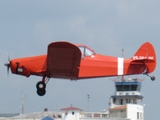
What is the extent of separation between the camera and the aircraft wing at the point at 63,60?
72.2 feet

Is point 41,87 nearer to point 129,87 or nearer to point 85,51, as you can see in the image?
point 85,51

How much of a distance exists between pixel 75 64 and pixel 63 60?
628mm

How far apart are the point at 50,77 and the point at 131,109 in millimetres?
49832

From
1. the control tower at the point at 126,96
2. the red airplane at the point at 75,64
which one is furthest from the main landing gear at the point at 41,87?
the control tower at the point at 126,96

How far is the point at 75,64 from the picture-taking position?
915 inches

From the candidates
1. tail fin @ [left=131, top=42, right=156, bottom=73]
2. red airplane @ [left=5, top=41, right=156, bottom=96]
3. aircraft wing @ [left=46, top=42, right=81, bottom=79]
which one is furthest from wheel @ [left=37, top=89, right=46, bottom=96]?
tail fin @ [left=131, top=42, right=156, bottom=73]

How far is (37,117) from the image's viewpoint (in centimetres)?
6469

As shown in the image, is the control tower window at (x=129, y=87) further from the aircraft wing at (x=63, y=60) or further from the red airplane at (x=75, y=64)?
the aircraft wing at (x=63, y=60)

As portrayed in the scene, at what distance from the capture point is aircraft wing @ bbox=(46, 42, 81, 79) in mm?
22016

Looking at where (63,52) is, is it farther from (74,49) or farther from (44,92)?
(44,92)

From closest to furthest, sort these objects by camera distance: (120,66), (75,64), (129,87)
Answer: (75,64)
(120,66)
(129,87)

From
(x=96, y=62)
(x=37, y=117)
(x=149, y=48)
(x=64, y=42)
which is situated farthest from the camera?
(x=37, y=117)

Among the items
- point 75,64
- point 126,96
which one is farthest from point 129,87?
point 75,64

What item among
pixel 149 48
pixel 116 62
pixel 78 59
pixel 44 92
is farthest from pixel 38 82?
pixel 149 48
